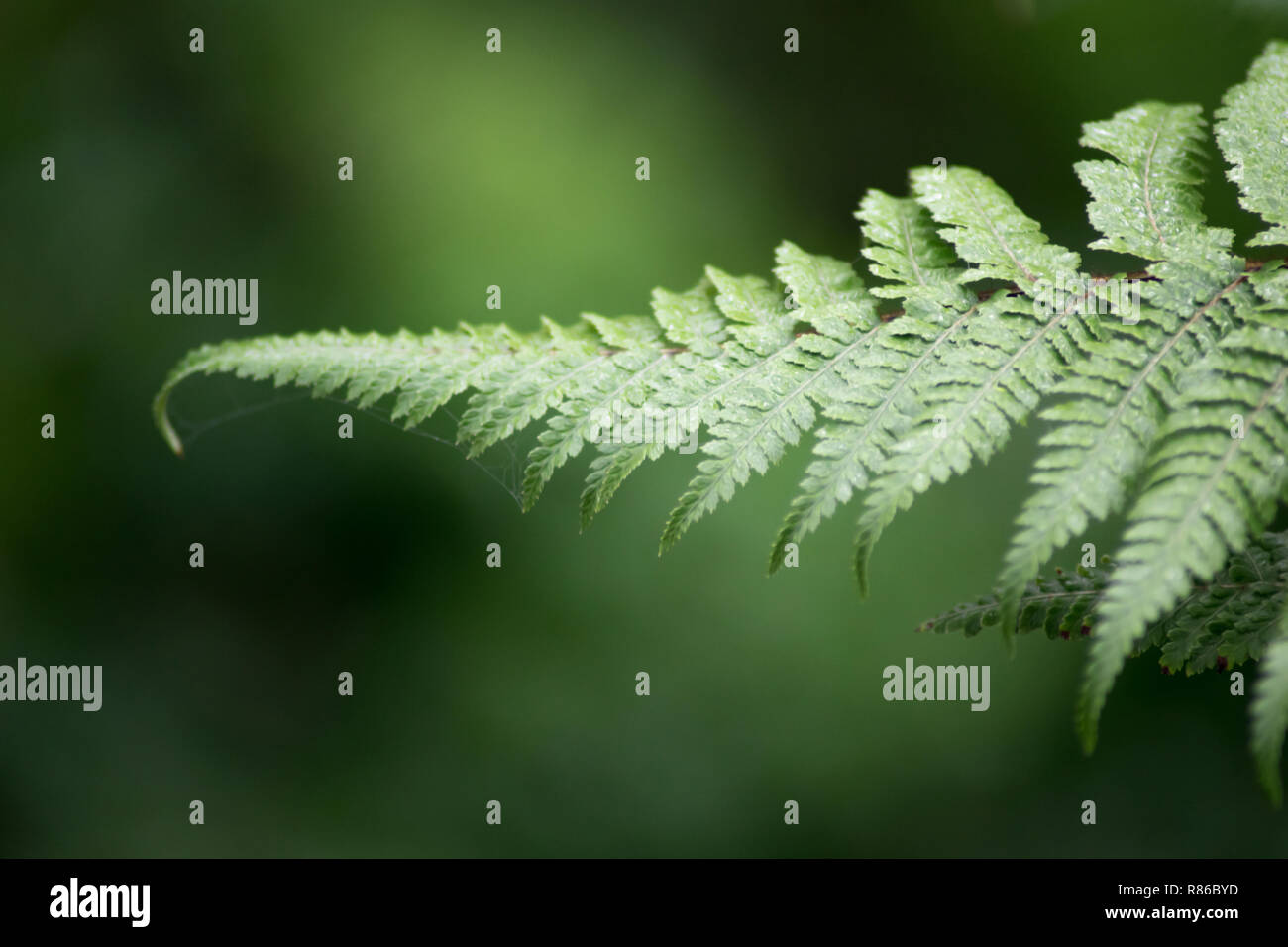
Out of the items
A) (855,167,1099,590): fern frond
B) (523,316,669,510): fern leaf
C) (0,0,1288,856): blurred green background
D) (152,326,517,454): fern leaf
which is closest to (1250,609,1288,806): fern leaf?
(855,167,1099,590): fern frond

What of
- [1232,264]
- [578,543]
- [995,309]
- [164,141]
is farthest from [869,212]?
[164,141]

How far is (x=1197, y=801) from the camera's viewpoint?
2.91 meters

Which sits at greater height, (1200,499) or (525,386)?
(525,386)

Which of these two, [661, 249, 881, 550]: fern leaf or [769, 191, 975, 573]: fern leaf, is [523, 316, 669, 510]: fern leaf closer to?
[661, 249, 881, 550]: fern leaf

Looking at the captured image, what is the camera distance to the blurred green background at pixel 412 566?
9.65 feet

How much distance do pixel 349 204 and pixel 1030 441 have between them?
2.66 meters

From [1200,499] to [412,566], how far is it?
2.67 metres

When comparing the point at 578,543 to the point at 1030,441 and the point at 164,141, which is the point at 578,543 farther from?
the point at 164,141

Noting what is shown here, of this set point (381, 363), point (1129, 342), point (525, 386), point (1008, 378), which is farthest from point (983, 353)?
point (381, 363)

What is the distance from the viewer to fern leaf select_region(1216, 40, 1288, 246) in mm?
1026

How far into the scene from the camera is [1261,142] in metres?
1.08

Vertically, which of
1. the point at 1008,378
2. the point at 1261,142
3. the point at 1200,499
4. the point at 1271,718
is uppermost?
the point at 1261,142

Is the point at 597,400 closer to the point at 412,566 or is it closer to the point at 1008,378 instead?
the point at 1008,378

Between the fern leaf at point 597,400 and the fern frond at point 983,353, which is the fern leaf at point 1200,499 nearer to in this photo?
the fern frond at point 983,353
